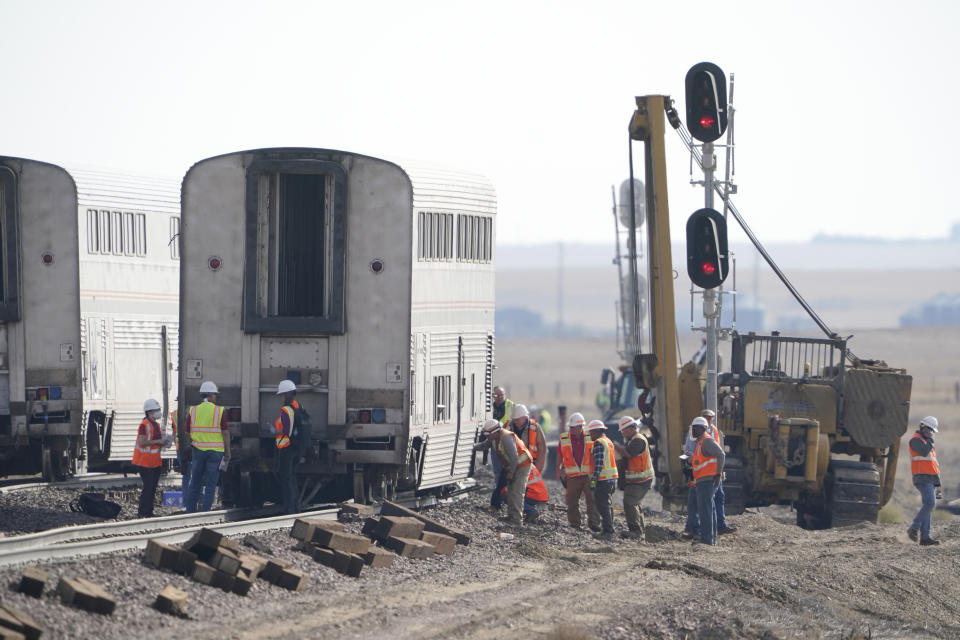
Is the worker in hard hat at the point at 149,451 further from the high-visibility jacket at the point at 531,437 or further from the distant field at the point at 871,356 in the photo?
the distant field at the point at 871,356

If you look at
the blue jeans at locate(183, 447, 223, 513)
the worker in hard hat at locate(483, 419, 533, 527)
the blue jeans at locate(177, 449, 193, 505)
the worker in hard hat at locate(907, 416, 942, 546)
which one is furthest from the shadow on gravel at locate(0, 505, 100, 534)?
the worker in hard hat at locate(907, 416, 942, 546)

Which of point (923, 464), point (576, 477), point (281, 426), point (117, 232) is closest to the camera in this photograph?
point (281, 426)

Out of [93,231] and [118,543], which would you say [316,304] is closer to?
[93,231]

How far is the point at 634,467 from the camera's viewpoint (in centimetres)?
1836

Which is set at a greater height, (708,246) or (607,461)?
(708,246)

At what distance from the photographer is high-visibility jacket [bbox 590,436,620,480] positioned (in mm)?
18062

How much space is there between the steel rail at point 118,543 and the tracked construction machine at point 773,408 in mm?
6593

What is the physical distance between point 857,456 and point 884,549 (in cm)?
476

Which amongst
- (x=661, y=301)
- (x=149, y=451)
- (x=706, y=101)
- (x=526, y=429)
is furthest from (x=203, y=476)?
(x=706, y=101)

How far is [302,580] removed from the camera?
12.8 m

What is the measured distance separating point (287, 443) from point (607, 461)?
401 cm

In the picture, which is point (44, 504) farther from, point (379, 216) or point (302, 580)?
point (302, 580)

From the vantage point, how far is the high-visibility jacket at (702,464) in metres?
18.0

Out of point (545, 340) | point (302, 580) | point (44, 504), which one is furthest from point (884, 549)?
point (545, 340)
